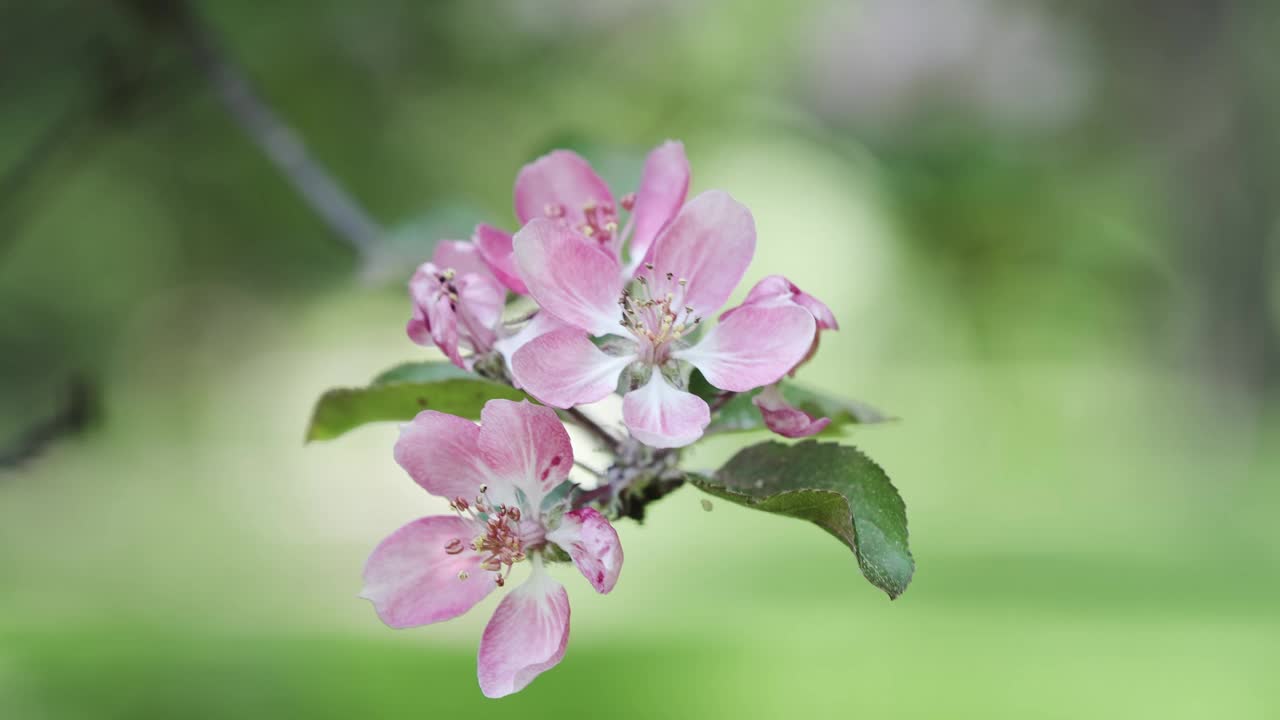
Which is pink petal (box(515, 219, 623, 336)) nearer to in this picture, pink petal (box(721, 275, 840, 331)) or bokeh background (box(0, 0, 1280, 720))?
pink petal (box(721, 275, 840, 331))

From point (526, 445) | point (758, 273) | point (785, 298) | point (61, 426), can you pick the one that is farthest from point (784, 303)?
point (758, 273)

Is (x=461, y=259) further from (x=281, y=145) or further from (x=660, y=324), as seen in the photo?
(x=281, y=145)

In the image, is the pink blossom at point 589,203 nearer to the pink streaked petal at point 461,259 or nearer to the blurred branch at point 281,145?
the pink streaked petal at point 461,259

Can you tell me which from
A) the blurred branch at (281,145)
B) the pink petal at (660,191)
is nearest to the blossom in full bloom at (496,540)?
the pink petal at (660,191)

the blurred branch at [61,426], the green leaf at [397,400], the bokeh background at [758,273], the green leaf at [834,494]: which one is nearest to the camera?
the green leaf at [834,494]

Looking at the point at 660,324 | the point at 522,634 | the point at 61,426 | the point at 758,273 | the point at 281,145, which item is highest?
the point at 758,273

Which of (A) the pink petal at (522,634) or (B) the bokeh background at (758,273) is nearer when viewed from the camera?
(A) the pink petal at (522,634)

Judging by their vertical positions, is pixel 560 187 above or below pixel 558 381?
above

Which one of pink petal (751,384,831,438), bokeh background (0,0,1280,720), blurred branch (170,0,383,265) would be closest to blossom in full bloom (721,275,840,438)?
pink petal (751,384,831,438)
